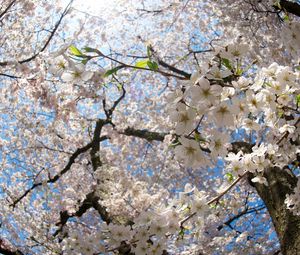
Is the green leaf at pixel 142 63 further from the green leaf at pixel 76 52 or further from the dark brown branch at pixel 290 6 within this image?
the dark brown branch at pixel 290 6

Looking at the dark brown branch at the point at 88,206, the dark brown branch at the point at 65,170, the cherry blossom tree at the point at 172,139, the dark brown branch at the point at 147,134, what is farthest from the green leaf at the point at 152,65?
the dark brown branch at the point at 65,170

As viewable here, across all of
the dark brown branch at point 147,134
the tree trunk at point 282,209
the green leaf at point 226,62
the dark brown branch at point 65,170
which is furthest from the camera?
the dark brown branch at point 65,170

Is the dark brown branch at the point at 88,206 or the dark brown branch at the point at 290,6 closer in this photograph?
the dark brown branch at the point at 290,6

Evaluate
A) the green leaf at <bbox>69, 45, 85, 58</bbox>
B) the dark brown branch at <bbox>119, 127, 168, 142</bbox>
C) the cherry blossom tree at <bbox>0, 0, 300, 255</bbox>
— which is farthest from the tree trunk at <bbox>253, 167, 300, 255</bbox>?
the dark brown branch at <bbox>119, 127, 168, 142</bbox>

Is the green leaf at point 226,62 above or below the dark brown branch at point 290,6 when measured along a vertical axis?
below

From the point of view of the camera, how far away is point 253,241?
8.45m

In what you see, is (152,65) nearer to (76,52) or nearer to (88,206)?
(76,52)

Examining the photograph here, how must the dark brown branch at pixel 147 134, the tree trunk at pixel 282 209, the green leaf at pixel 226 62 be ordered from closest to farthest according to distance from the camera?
the green leaf at pixel 226 62 → the tree trunk at pixel 282 209 → the dark brown branch at pixel 147 134

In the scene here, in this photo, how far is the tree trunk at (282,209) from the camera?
3076mm

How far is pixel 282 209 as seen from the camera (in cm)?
341

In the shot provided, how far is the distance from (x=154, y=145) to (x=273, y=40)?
17.0ft

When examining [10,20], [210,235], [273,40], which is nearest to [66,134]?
[10,20]

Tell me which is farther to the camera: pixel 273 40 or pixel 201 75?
pixel 273 40

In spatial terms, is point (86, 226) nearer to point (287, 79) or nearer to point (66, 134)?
point (66, 134)
